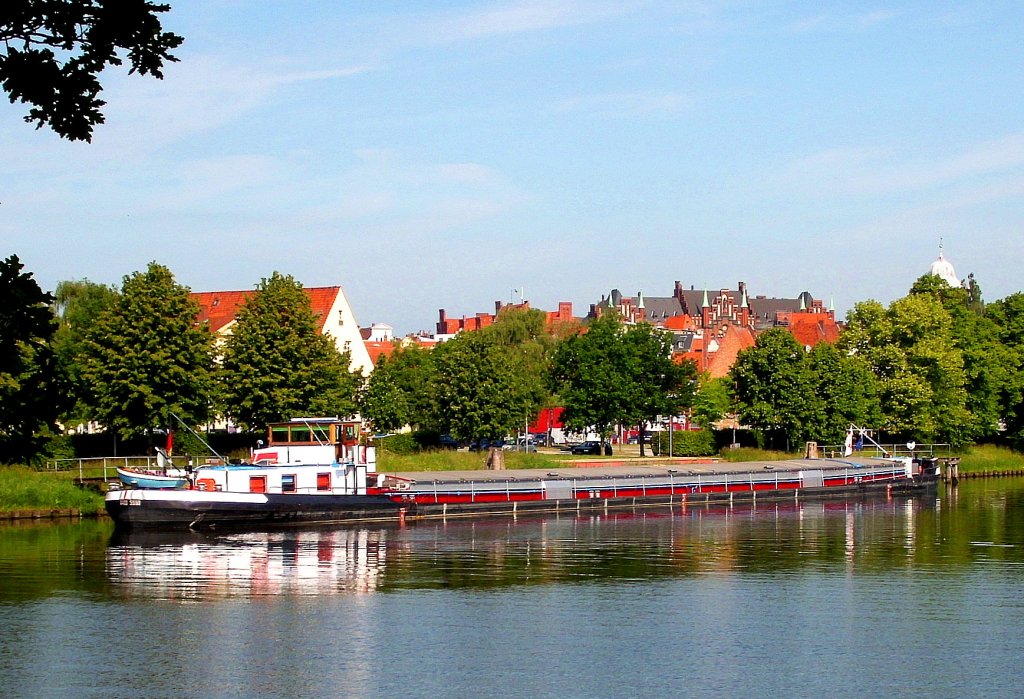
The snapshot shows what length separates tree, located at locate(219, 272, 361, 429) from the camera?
263 feet

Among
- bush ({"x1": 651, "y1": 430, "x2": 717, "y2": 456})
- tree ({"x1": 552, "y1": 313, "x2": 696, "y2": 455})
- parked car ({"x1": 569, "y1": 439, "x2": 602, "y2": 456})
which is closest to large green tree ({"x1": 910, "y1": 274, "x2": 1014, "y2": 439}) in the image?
bush ({"x1": 651, "y1": 430, "x2": 717, "y2": 456})

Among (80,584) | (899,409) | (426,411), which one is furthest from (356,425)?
(899,409)

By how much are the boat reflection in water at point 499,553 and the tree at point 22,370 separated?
23.8 meters

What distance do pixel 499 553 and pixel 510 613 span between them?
13.6 meters

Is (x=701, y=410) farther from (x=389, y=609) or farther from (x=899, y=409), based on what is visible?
(x=389, y=609)

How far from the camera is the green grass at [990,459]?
107 meters

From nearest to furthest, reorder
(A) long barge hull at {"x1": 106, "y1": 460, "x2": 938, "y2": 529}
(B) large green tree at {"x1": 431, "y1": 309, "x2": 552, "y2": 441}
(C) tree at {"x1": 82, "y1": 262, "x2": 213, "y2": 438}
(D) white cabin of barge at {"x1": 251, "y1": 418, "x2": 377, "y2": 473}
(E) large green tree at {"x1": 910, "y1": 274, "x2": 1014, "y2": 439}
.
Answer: (A) long barge hull at {"x1": 106, "y1": 460, "x2": 938, "y2": 529}
(D) white cabin of barge at {"x1": 251, "y1": 418, "x2": 377, "y2": 473}
(C) tree at {"x1": 82, "y1": 262, "x2": 213, "y2": 438}
(B) large green tree at {"x1": 431, "y1": 309, "x2": 552, "y2": 441}
(E) large green tree at {"x1": 910, "y1": 274, "x2": 1014, "y2": 439}

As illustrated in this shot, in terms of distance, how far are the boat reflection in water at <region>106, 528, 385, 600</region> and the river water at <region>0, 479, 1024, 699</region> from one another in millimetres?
171

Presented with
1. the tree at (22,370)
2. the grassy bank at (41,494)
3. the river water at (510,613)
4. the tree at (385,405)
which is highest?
the tree at (385,405)

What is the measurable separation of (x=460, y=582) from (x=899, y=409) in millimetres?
68676

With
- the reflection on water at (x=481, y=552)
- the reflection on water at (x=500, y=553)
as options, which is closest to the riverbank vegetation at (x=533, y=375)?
the reflection on water at (x=481, y=552)

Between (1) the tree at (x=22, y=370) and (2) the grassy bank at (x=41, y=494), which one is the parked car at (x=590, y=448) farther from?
(1) the tree at (x=22, y=370)

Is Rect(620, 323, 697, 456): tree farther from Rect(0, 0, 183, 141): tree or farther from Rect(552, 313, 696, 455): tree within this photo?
Rect(0, 0, 183, 141): tree

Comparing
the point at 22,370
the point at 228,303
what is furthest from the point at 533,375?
the point at 22,370
